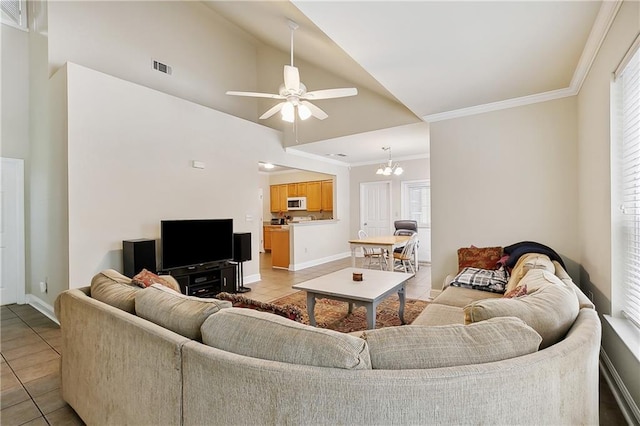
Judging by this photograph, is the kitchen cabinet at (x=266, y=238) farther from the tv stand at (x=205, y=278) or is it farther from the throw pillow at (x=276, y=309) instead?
the throw pillow at (x=276, y=309)

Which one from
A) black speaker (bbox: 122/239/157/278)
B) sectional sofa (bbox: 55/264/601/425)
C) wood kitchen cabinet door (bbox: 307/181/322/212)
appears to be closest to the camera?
sectional sofa (bbox: 55/264/601/425)

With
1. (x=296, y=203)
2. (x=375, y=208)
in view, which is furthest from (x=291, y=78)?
(x=296, y=203)

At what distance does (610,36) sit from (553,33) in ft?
1.10

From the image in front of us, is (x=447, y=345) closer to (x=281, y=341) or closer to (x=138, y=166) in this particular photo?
(x=281, y=341)

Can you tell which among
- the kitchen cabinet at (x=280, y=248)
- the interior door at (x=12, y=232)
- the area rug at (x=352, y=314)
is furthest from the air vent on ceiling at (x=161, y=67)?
the area rug at (x=352, y=314)

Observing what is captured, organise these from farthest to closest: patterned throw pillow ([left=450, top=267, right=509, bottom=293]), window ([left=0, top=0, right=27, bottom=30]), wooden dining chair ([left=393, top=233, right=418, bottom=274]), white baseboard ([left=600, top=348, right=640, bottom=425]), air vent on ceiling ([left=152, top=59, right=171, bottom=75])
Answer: wooden dining chair ([left=393, top=233, right=418, bottom=274])
air vent on ceiling ([left=152, top=59, right=171, bottom=75])
window ([left=0, top=0, right=27, bottom=30])
patterned throw pillow ([left=450, top=267, right=509, bottom=293])
white baseboard ([left=600, top=348, right=640, bottom=425])

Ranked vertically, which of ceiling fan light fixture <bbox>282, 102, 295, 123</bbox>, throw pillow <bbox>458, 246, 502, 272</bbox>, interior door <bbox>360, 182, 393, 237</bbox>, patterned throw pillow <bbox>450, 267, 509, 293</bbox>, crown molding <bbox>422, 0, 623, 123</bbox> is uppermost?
crown molding <bbox>422, 0, 623, 123</bbox>

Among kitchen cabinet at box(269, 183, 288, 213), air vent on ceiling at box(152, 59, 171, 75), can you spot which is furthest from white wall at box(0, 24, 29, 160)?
kitchen cabinet at box(269, 183, 288, 213)

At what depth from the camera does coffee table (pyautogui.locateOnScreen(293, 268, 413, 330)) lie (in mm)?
2693

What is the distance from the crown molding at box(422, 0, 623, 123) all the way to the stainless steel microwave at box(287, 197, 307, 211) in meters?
4.98

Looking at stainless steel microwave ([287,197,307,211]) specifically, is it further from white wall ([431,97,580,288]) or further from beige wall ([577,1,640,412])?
beige wall ([577,1,640,412])

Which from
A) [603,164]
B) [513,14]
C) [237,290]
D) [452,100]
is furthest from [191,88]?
[603,164]

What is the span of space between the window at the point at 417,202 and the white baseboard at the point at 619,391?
503 cm

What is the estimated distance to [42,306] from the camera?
3.84 meters
